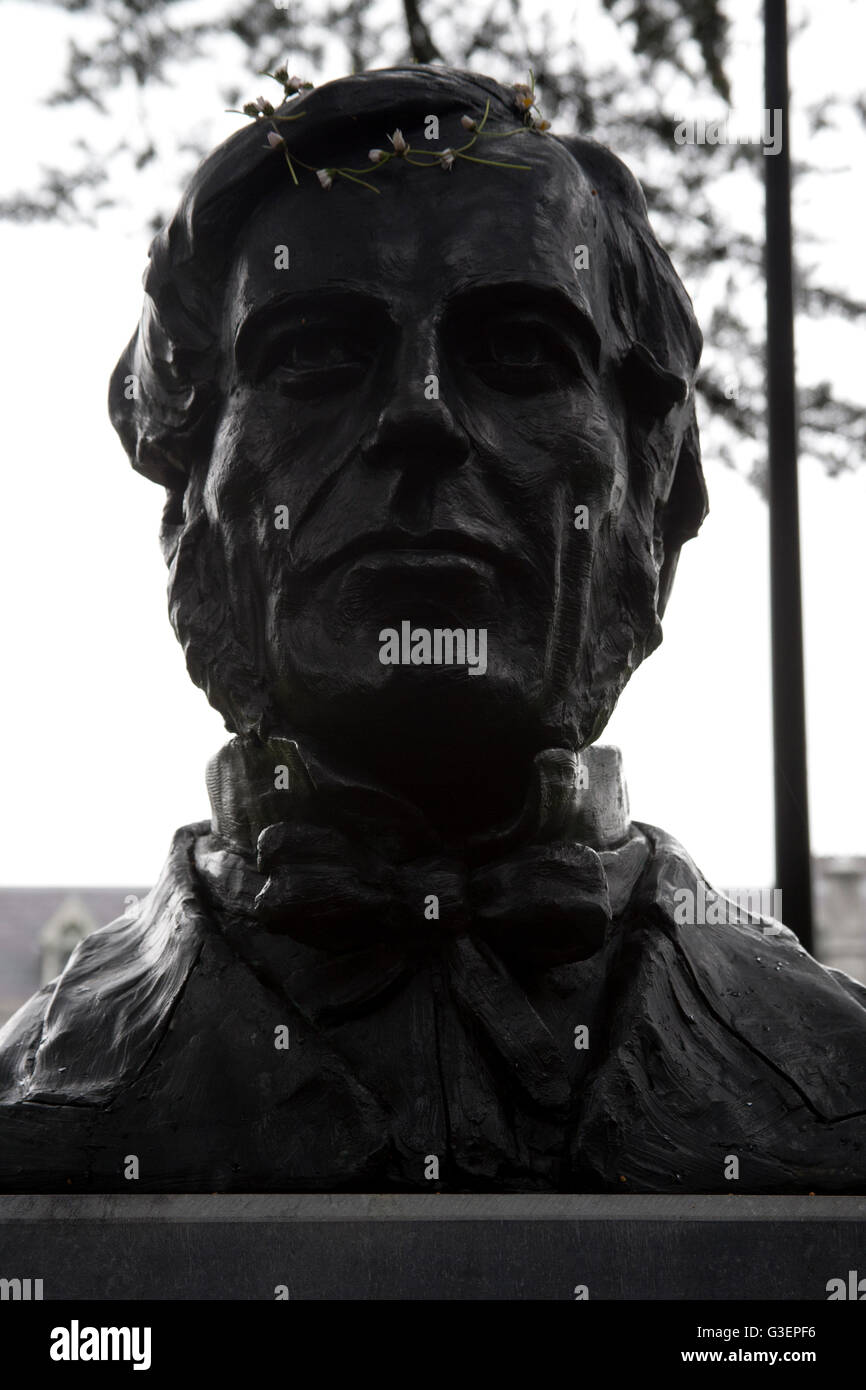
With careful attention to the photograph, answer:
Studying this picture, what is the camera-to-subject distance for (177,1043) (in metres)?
3.23

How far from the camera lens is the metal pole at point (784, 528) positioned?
5523 millimetres

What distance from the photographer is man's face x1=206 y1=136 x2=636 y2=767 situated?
326 centimetres

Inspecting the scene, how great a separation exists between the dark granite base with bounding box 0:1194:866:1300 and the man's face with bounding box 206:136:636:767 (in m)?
0.90

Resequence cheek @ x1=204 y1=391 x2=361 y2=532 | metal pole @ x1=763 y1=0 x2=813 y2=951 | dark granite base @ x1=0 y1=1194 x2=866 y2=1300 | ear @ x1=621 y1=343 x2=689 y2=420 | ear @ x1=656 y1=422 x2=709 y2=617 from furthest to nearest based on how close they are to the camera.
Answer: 1. metal pole @ x1=763 y1=0 x2=813 y2=951
2. ear @ x1=656 y1=422 x2=709 y2=617
3. ear @ x1=621 y1=343 x2=689 y2=420
4. cheek @ x1=204 y1=391 x2=361 y2=532
5. dark granite base @ x1=0 y1=1194 x2=866 y2=1300

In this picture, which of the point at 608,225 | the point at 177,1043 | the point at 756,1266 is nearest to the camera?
the point at 756,1266

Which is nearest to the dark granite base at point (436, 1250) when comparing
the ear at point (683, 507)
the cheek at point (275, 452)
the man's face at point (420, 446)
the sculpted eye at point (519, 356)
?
the man's face at point (420, 446)

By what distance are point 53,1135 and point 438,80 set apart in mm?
2267

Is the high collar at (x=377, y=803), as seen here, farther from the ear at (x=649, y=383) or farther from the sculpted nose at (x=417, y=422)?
the ear at (x=649, y=383)

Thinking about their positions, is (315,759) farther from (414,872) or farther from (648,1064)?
(648,1064)

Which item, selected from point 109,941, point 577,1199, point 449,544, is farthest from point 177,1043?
point 449,544

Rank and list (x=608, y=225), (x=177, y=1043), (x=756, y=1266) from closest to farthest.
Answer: (x=756, y=1266) < (x=177, y=1043) < (x=608, y=225)

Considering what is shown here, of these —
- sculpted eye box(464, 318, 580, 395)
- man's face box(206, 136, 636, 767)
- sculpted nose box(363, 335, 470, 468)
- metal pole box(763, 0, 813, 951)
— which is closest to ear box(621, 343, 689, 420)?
man's face box(206, 136, 636, 767)

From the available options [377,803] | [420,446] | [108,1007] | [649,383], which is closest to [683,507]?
[649,383]

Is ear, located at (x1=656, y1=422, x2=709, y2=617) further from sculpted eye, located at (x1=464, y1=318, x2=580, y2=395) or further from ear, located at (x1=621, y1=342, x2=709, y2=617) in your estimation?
sculpted eye, located at (x1=464, y1=318, x2=580, y2=395)
